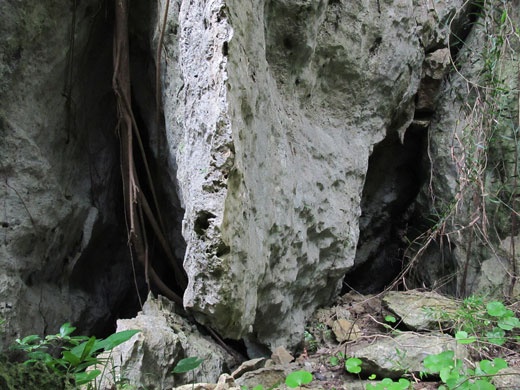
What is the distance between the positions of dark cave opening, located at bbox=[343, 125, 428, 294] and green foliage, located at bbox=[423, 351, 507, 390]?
2.39 meters

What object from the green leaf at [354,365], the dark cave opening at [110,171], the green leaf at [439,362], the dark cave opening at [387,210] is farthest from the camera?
the dark cave opening at [387,210]

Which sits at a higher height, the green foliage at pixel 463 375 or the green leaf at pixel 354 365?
the green foliage at pixel 463 375

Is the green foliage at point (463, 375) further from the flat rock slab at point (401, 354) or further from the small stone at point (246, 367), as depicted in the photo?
the small stone at point (246, 367)

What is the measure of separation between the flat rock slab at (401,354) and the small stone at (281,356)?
1.47 feet

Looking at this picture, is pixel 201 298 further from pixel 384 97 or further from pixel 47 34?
pixel 384 97

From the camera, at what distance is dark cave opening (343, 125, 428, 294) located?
13.4 ft

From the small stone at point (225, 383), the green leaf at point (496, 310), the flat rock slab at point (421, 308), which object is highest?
the green leaf at point (496, 310)

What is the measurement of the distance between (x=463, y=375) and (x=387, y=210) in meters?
2.59

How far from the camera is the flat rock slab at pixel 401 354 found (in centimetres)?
212

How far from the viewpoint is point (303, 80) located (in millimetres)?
2807

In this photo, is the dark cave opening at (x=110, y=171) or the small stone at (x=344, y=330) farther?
the dark cave opening at (x=110, y=171)

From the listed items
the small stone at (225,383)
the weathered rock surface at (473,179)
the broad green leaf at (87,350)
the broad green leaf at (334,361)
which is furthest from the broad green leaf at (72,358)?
the weathered rock surface at (473,179)

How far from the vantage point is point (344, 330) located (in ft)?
9.12

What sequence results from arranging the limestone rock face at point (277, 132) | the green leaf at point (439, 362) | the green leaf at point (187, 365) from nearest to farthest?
the green leaf at point (187, 365), the green leaf at point (439, 362), the limestone rock face at point (277, 132)
